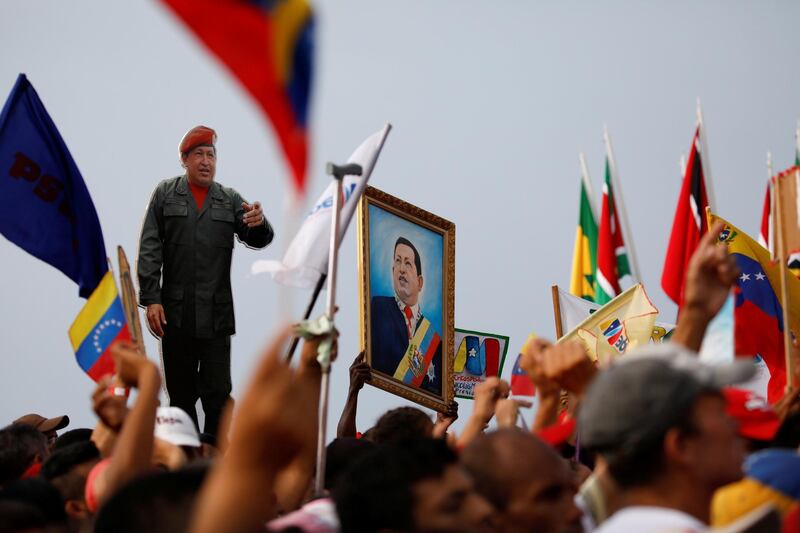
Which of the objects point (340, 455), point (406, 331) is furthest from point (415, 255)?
point (340, 455)

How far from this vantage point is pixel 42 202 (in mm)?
8180

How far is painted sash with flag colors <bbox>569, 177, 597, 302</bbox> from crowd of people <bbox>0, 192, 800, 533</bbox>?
15304 millimetres

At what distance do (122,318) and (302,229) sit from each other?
1.41 m

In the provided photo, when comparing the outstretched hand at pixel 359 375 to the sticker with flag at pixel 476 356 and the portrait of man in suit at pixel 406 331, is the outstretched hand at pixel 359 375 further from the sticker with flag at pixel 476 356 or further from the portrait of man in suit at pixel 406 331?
the sticker with flag at pixel 476 356

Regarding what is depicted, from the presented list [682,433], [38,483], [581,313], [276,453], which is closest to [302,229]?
[38,483]

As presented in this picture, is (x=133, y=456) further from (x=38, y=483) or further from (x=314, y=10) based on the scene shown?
(x=314, y=10)

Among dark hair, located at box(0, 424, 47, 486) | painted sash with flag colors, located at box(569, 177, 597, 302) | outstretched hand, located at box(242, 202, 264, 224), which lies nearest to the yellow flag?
outstretched hand, located at box(242, 202, 264, 224)

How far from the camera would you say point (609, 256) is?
761 inches

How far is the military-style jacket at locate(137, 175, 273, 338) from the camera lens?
30.9 ft

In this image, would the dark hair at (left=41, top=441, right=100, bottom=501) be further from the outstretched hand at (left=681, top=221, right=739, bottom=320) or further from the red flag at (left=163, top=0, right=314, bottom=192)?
the red flag at (left=163, top=0, right=314, bottom=192)

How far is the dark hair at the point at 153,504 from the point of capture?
290cm

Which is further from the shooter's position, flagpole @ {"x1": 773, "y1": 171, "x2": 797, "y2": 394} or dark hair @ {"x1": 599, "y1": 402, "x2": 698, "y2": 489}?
flagpole @ {"x1": 773, "y1": 171, "x2": 797, "y2": 394}

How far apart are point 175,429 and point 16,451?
2.74 ft

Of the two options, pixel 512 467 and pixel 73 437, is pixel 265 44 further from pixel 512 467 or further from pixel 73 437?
pixel 73 437
